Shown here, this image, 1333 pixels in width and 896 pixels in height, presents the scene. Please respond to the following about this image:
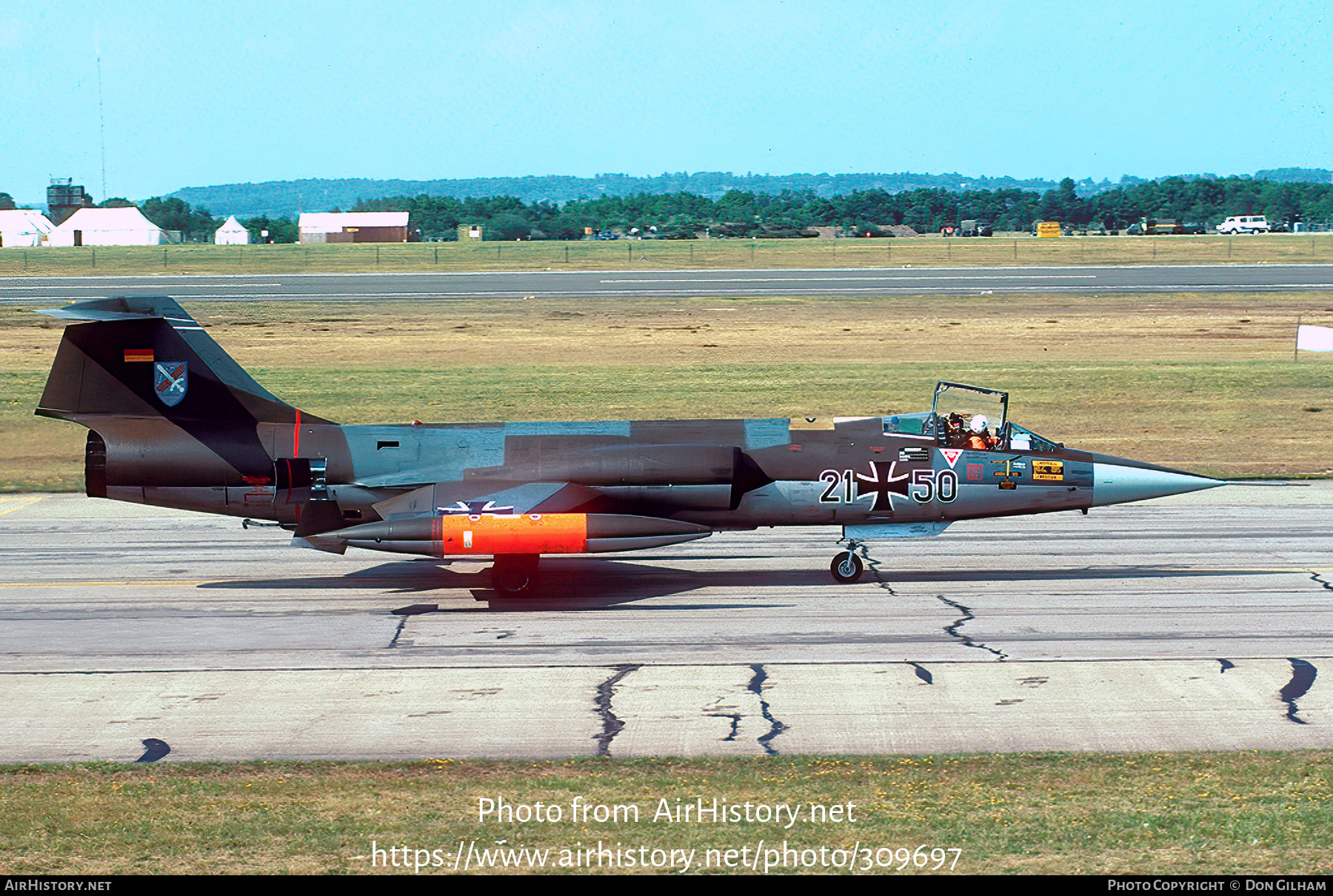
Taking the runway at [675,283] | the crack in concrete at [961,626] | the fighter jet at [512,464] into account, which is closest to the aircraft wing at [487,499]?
the fighter jet at [512,464]

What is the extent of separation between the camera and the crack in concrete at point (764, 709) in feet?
43.8

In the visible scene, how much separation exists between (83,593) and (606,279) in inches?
2484

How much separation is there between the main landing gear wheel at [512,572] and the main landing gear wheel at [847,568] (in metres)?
4.77

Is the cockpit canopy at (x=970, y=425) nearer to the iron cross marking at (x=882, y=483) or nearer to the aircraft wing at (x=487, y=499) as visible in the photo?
the iron cross marking at (x=882, y=483)

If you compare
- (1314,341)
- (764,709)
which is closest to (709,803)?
(764,709)

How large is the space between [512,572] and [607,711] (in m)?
5.60

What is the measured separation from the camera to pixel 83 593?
20062 mm

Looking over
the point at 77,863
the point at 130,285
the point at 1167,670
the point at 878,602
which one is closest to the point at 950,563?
the point at 878,602

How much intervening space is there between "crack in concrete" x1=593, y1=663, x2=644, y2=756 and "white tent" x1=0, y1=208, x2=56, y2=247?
6551 inches

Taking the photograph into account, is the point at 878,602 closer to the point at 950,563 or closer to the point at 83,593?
the point at 950,563

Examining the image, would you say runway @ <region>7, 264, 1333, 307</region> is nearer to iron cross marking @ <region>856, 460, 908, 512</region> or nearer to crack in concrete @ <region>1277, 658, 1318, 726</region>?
iron cross marking @ <region>856, 460, 908, 512</region>

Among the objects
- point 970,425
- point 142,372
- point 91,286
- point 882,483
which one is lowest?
point 882,483

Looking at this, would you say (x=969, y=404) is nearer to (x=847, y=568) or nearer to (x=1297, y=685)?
(x=847, y=568)

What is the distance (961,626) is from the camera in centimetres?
1794
